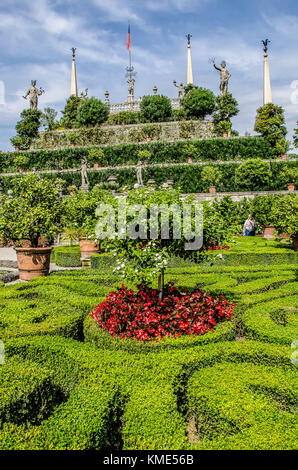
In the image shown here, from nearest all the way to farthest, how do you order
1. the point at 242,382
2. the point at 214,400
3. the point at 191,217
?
the point at 214,400 < the point at 242,382 < the point at 191,217

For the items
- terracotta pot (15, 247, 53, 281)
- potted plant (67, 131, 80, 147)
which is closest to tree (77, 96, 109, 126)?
potted plant (67, 131, 80, 147)

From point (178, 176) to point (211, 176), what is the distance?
2.87 metres

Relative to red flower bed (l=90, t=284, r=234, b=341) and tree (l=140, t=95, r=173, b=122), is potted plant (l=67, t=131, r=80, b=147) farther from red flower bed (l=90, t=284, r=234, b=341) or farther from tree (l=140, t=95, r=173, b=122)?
red flower bed (l=90, t=284, r=234, b=341)

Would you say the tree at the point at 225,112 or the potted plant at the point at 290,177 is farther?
the tree at the point at 225,112

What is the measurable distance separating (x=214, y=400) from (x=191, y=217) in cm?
217

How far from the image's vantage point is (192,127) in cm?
3453

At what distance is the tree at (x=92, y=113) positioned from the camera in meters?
35.4

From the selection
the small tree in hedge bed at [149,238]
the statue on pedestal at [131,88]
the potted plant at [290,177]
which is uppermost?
the statue on pedestal at [131,88]

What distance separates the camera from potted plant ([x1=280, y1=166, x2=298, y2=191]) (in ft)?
81.8

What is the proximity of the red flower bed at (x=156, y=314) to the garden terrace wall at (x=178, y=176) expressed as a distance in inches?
844

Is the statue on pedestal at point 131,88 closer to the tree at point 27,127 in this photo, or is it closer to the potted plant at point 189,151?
the tree at point 27,127

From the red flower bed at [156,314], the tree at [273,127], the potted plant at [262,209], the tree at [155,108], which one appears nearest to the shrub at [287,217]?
the red flower bed at [156,314]
